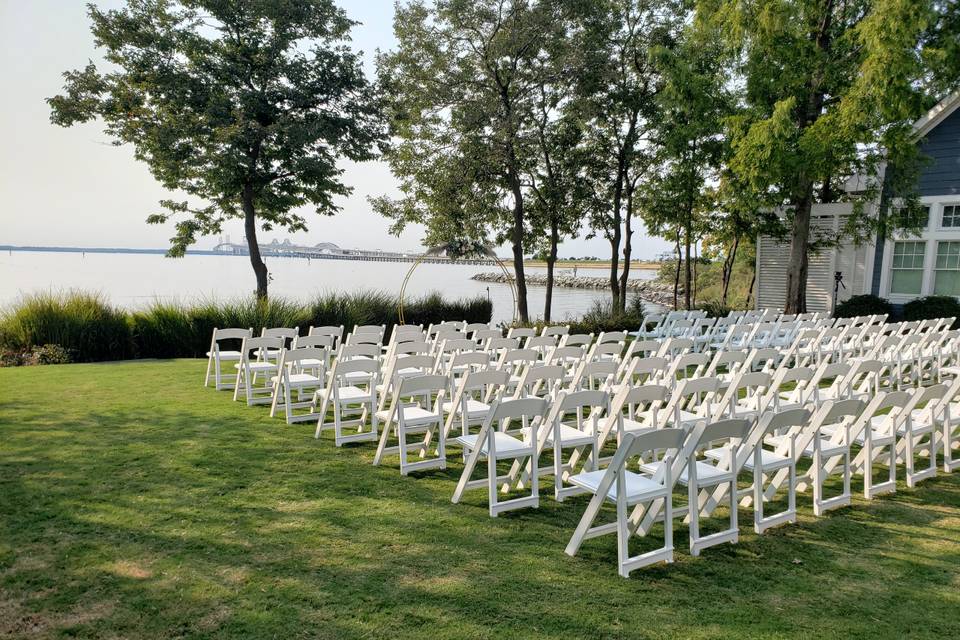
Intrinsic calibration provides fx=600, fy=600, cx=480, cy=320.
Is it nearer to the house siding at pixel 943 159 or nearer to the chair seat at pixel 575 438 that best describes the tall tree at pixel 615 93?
the house siding at pixel 943 159

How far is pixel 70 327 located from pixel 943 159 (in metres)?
19.8

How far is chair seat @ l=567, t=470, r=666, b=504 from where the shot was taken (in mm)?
3330

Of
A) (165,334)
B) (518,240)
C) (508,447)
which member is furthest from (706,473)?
(518,240)

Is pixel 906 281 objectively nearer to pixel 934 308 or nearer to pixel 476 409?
pixel 934 308

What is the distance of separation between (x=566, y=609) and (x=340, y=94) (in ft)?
51.5

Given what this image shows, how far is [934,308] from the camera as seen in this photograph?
14242mm

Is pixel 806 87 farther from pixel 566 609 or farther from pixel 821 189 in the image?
pixel 566 609

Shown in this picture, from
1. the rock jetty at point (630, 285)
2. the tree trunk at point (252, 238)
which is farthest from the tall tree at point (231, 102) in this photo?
the rock jetty at point (630, 285)

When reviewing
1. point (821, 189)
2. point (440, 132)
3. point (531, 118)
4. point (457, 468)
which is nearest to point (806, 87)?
point (821, 189)

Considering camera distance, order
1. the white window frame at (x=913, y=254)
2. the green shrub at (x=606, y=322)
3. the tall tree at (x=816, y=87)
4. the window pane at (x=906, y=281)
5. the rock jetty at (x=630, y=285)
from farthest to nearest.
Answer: the rock jetty at (x=630, y=285)
the window pane at (x=906, y=281)
the white window frame at (x=913, y=254)
the green shrub at (x=606, y=322)
the tall tree at (x=816, y=87)

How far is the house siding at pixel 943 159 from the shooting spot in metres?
14.7

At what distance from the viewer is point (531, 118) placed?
55.6ft

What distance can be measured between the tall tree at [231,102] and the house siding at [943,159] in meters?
14.3

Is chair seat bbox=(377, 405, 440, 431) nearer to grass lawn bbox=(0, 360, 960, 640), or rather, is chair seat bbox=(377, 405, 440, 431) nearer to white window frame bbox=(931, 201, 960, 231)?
grass lawn bbox=(0, 360, 960, 640)
